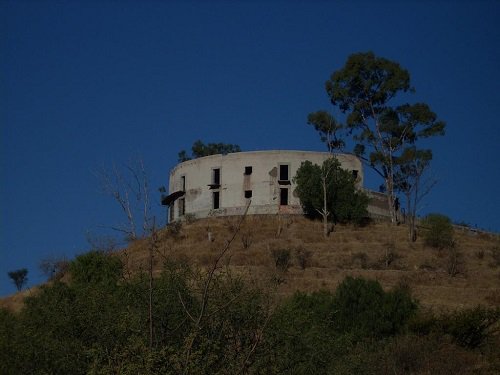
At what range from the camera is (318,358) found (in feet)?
47.6

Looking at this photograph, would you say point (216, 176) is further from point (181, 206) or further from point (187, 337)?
point (187, 337)

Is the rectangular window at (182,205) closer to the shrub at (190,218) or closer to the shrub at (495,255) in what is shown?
the shrub at (190,218)

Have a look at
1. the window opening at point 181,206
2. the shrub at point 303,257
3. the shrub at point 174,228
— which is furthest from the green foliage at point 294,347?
the window opening at point 181,206

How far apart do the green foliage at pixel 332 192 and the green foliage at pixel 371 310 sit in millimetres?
17111

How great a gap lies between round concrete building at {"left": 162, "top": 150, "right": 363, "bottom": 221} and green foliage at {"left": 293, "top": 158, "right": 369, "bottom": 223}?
3.79 ft

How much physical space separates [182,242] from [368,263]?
440 inches

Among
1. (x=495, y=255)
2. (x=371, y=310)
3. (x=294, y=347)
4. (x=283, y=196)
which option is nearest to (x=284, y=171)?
(x=283, y=196)

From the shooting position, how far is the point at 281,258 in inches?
1672

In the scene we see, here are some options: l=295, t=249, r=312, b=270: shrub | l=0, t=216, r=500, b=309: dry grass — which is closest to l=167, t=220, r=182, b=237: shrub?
l=0, t=216, r=500, b=309: dry grass

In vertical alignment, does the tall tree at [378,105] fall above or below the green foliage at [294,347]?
above

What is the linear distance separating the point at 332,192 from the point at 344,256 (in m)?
6.78

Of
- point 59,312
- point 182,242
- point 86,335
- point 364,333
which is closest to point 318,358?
point 86,335

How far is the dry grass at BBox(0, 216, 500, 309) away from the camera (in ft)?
124

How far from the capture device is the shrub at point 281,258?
137 feet
